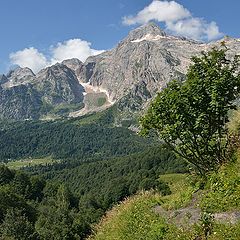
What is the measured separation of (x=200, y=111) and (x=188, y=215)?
21.1ft

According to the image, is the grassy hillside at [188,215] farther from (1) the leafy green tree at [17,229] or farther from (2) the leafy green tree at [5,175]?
(2) the leafy green tree at [5,175]

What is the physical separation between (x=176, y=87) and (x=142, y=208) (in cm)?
778

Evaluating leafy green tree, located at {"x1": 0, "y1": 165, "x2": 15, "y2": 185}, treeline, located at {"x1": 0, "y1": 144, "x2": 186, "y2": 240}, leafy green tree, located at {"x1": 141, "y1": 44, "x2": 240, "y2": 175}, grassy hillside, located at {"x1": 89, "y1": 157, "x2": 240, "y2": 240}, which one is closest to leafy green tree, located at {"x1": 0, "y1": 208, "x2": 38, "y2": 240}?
treeline, located at {"x1": 0, "y1": 144, "x2": 186, "y2": 240}

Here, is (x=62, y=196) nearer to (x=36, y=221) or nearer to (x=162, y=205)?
(x=36, y=221)

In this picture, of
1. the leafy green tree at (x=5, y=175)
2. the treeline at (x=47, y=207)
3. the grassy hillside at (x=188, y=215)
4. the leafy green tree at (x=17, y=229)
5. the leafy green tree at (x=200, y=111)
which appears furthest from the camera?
the leafy green tree at (x=5, y=175)

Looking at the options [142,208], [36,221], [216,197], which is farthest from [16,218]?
[216,197]

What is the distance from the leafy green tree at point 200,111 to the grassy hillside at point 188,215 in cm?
243

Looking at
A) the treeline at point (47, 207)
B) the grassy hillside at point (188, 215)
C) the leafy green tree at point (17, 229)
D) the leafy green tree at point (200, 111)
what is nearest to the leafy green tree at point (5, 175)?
the treeline at point (47, 207)

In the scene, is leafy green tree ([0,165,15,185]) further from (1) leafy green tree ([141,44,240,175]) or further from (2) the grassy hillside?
(1) leafy green tree ([141,44,240,175])

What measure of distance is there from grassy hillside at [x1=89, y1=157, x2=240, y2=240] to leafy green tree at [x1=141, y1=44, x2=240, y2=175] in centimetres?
243

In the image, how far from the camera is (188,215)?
63.6ft

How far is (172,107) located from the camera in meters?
23.0

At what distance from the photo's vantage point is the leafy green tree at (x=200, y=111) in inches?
898

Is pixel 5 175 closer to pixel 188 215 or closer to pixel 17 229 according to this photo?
pixel 17 229
